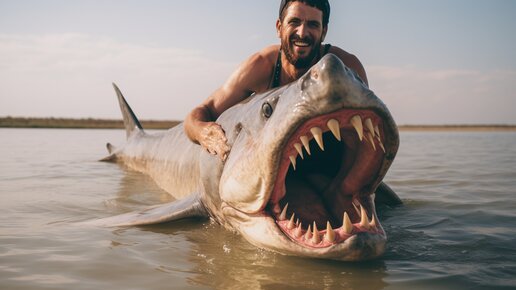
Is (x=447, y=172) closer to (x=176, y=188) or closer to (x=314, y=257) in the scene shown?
(x=176, y=188)

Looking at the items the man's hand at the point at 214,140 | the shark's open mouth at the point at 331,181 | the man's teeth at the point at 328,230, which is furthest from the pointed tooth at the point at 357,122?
the man's hand at the point at 214,140

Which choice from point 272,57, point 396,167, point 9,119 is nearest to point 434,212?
point 272,57

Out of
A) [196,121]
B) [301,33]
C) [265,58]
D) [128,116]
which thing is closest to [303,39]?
[301,33]

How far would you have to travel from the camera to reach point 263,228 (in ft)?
8.30

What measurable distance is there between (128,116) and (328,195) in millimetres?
6451

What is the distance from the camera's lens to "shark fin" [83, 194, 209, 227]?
3312 mm

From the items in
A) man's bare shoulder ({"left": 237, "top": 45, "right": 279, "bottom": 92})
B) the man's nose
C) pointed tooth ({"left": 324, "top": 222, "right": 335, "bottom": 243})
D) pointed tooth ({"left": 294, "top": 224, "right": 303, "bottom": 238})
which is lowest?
pointed tooth ({"left": 294, "top": 224, "right": 303, "bottom": 238})

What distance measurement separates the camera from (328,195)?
2.80 m

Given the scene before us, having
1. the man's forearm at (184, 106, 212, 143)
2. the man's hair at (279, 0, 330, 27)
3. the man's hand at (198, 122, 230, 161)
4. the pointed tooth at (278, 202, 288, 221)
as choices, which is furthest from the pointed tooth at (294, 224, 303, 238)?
the man's hair at (279, 0, 330, 27)

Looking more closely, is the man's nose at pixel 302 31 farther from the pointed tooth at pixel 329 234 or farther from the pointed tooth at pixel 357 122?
the pointed tooth at pixel 329 234

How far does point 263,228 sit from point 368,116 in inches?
31.3

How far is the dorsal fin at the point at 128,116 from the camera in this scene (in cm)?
830

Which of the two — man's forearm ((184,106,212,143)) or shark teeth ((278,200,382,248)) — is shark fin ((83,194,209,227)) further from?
shark teeth ((278,200,382,248))

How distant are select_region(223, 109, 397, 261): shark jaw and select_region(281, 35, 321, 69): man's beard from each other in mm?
1006
